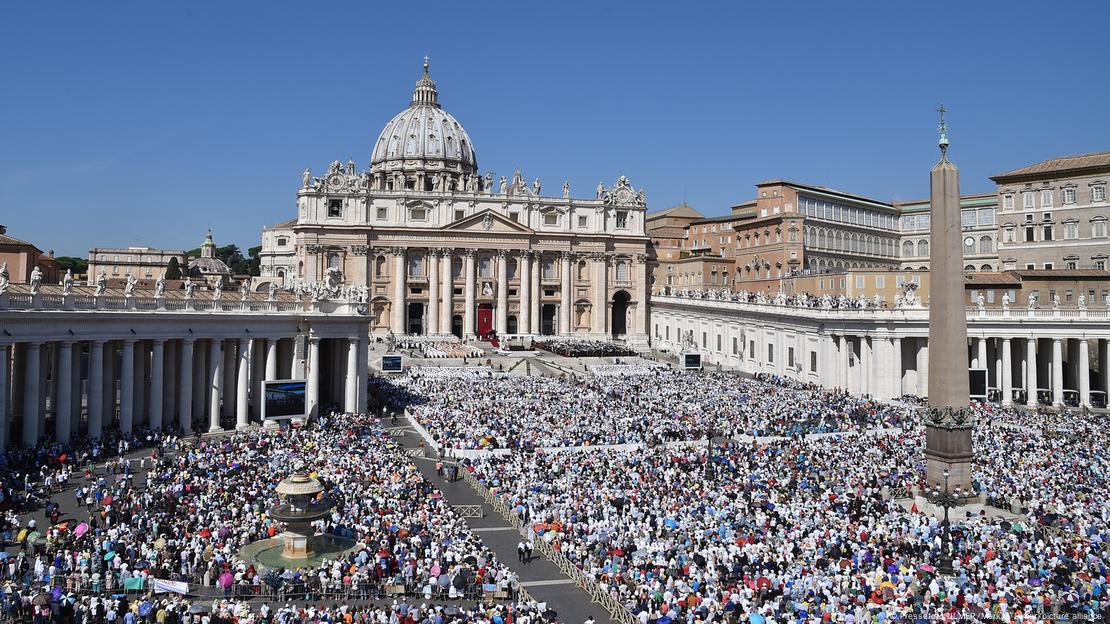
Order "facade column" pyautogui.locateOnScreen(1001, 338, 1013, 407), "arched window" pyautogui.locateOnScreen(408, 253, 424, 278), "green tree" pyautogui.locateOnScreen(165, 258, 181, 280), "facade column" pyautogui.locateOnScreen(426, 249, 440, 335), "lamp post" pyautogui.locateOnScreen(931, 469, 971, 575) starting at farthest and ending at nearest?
"green tree" pyautogui.locateOnScreen(165, 258, 181, 280) < "arched window" pyautogui.locateOnScreen(408, 253, 424, 278) < "facade column" pyautogui.locateOnScreen(426, 249, 440, 335) < "facade column" pyautogui.locateOnScreen(1001, 338, 1013, 407) < "lamp post" pyautogui.locateOnScreen(931, 469, 971, 575)

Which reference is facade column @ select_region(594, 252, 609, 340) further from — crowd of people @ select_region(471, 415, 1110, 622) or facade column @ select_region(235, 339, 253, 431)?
crowd of people @ select_region(471, 415, 1110, 622)

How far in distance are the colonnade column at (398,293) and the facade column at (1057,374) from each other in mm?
61940

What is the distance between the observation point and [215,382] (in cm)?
4272

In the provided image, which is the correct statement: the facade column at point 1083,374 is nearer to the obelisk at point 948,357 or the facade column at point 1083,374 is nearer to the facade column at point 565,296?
the obelisk at point 948,357

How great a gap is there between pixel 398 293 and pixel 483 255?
33.2ft

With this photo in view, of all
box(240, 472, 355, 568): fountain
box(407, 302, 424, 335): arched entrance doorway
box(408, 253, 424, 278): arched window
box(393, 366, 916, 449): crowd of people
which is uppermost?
box(408, 253, 424, 278): arched window

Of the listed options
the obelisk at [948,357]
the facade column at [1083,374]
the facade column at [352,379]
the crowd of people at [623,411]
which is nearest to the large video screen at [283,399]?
the facade column at [352,379]

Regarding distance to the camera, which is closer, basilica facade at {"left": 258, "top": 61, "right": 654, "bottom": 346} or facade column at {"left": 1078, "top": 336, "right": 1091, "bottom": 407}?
facade column at {"left": 1078, "top": 336, "right": 1091, "bottom": 407}

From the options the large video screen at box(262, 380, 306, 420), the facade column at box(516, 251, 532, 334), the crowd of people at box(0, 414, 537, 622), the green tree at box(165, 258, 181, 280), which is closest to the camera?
the crowd of people at box(0, 414, 537, 622)

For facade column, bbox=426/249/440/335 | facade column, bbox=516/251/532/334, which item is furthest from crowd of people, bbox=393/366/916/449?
facade column, bbox=516/251/532/334

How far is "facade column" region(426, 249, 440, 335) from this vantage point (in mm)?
97750

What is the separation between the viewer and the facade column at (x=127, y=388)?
37.8 metres

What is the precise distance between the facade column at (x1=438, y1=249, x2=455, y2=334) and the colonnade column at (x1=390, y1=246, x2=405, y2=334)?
4083 mm

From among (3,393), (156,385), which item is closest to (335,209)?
(156,385)
